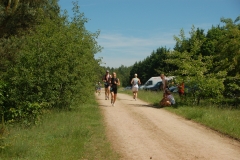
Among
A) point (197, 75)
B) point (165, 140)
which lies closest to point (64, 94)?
point (165, 140)

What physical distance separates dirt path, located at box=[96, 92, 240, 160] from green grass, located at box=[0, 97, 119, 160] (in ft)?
1.30

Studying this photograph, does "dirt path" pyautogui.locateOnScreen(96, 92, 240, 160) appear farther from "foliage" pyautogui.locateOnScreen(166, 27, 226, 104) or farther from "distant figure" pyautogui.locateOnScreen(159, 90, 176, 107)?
"foliage" pyautogui.locateOnScreen(166, 27, 226, 104)

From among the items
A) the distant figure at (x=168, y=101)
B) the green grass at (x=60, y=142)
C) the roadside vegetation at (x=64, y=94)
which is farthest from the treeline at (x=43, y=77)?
the distant figure at (x=168, y=101)

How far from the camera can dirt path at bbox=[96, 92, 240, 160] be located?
694 cm

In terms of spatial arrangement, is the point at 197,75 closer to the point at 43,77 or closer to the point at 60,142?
the point at 43,77

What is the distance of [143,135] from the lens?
8906mm

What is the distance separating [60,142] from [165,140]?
8.91 ft

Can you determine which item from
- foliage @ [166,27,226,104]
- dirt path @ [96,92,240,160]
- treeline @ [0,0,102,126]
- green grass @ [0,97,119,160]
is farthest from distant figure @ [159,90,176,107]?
green grass @ [0,97,119,160]

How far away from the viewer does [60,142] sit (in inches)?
311

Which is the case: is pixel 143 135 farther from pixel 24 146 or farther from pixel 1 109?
pixel 1 109

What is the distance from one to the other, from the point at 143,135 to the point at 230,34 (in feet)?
43.6

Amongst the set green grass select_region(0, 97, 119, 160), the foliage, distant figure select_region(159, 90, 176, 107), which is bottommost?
green grass select_region(0, 97, 119, 160)

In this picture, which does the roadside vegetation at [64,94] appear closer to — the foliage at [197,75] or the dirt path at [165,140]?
the foliage at [197,75]

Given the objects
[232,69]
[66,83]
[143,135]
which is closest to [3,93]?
[66,83]
